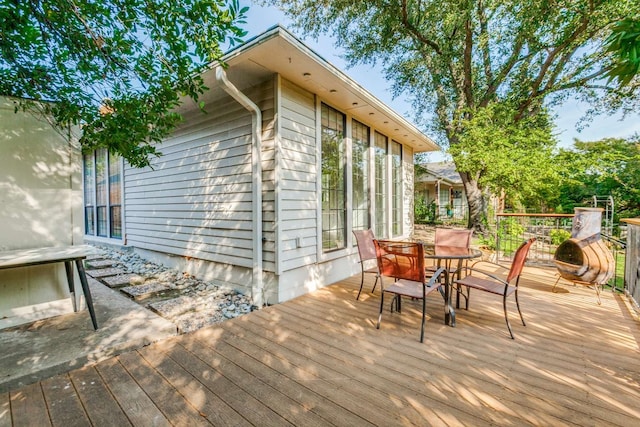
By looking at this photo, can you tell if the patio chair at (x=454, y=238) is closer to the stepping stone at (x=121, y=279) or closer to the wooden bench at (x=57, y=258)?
the wooden bench at (x=57, y=258)

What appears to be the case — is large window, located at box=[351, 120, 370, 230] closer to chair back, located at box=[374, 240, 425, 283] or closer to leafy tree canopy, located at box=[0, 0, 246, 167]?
chair back, located at box=[374, 240, 425, 283]

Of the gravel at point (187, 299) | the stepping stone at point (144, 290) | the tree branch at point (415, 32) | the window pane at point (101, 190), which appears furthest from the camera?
the tree branch at point (415, 32)

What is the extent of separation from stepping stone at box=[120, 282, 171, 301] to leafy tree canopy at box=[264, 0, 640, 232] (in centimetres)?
754

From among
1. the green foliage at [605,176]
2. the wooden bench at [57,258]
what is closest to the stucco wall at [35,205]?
the wooden bench at [57,258]

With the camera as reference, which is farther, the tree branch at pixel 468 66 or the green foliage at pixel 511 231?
the tree branch at pixel 468 66

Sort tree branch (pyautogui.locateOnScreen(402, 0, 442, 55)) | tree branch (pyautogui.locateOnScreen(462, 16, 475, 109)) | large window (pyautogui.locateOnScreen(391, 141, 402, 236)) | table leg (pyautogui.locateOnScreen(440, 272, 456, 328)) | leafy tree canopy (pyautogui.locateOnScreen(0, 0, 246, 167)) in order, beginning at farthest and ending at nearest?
tree branch (pyautogui.locateOnScreen(462, 16, 475, 109)), tree branch (pyautogui.locateOnScreen(402, 0, 442, 55)), large window (pyautogui.locateOnScreen(391, 141, 402, 236)), table leg (pyautogui.locateOnScreen(440, 272, 456, 328)), leafy tree canopy (pyautogui.locateOnScreen(0, 0, 246, 167))

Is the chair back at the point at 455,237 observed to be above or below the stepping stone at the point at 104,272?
above

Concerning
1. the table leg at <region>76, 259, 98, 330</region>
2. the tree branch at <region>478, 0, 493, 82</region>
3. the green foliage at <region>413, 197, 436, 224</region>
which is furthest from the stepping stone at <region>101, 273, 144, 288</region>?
the green foliage at <region>413, 197, 436, 224</region>

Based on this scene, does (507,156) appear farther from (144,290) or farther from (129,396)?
(129,396)

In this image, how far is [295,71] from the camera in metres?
3.78

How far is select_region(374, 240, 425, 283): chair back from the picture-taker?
9.22 feet

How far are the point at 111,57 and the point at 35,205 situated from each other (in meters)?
1.76

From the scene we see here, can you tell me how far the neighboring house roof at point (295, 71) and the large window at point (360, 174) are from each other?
0.38 meters

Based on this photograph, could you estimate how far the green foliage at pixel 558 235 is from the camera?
7.08m
